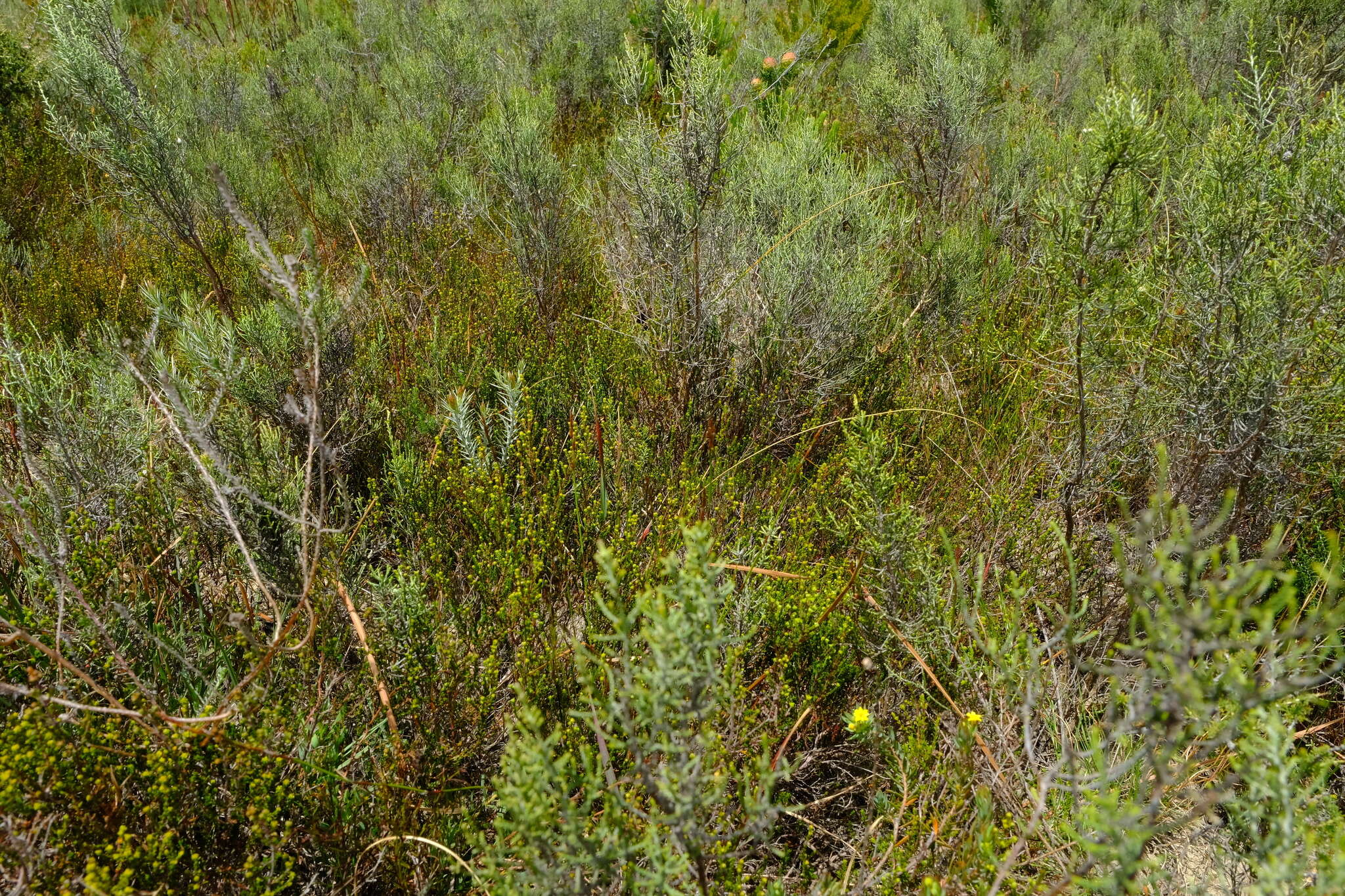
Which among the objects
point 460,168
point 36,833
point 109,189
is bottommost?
point 36,833

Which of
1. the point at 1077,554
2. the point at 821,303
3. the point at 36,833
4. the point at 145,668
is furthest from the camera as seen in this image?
the point at 821,303

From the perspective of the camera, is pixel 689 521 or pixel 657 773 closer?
pixel 657 773

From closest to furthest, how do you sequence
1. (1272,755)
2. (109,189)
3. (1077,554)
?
(1272,755)
(1077,554)
(109,189)

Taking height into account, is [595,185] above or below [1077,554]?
above

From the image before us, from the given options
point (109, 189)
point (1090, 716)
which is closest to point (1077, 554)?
point (1090, 716)

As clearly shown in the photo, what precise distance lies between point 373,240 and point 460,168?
26.5 inches

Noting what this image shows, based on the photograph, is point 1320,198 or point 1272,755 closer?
Answer: point 1272,755

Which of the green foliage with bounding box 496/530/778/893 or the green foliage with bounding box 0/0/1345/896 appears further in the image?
the green foliage with bounding box 0/0/1345/896

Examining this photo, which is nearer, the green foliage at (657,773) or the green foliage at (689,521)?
the green foliage at (657,773)

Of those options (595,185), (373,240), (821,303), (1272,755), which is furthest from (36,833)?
(595,185)

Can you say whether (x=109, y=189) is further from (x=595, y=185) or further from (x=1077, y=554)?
(x=1077, y=554)

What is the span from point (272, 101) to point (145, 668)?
18.7 ft

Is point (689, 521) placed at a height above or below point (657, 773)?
below

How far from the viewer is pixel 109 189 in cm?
466
